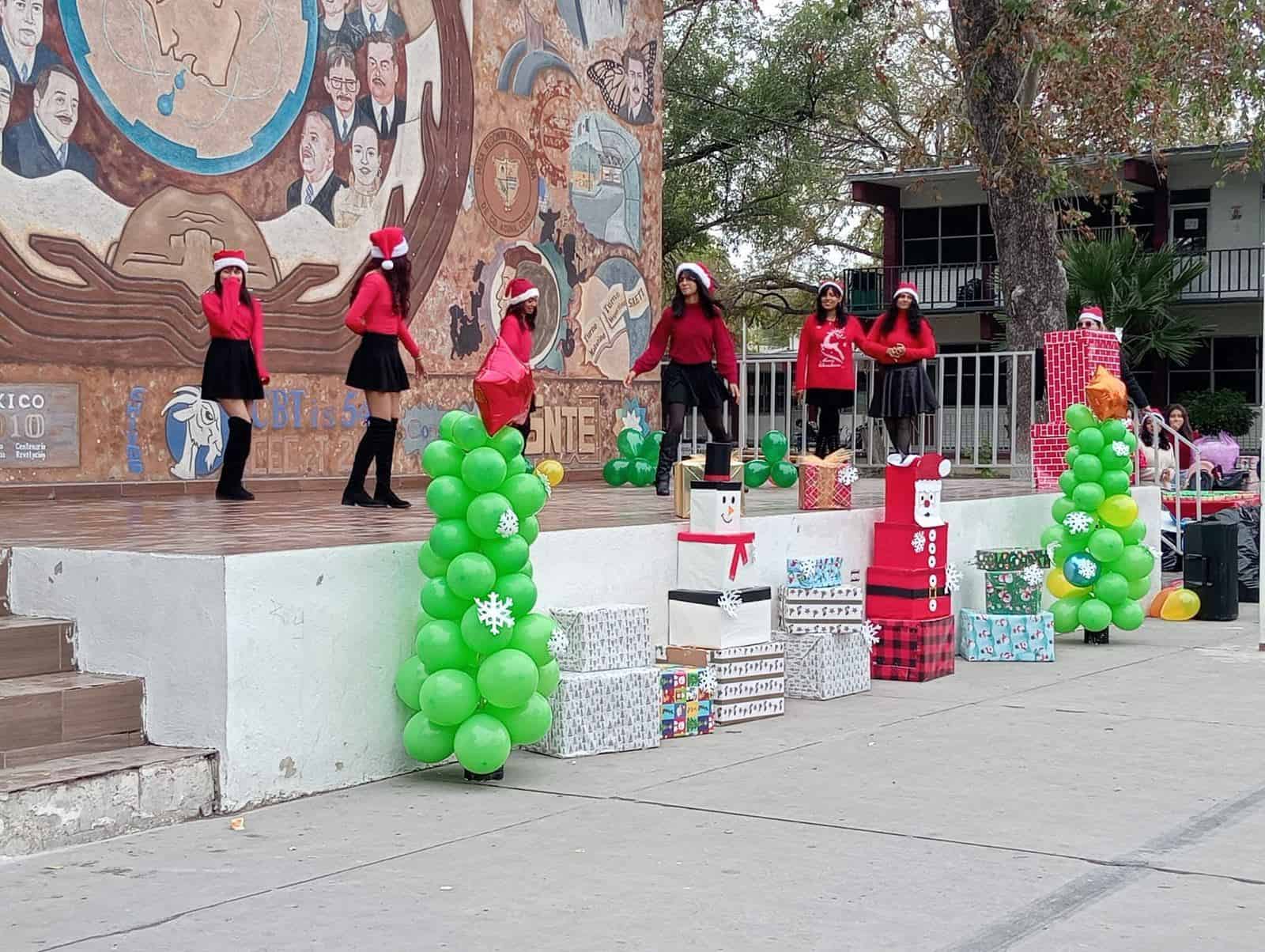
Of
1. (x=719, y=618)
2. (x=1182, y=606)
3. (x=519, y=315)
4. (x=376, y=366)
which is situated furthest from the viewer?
(x=1182, y=606)

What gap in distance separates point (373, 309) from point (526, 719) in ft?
13.4

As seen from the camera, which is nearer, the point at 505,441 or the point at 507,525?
the point at 507,525

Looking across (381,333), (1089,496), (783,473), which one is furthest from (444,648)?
(783,473)

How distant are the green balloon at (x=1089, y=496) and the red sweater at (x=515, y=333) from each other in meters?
4.10

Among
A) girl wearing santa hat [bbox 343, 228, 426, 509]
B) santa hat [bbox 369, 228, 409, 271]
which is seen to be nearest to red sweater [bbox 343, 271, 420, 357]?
girl wearing santa hat [bbox 343, 228, 426, 509]

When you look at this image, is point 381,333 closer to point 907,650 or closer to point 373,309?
point 373,309

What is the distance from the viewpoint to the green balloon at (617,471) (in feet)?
47.6

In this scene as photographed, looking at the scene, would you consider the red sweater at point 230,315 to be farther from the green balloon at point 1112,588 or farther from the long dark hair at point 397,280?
the green balloon at point 1112,588

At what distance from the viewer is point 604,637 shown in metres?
7.73

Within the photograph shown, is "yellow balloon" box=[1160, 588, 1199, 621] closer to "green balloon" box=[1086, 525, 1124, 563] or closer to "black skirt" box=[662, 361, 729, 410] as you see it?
"green balloon" box=[1086, 525, 1124, 563]

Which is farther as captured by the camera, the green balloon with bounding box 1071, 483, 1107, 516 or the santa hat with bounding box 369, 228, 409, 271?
the green balloon with bounding box 1071, 483, 1107, 516

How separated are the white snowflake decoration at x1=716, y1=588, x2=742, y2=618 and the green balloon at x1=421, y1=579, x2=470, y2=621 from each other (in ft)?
7.01

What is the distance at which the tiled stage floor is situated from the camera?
289 inches

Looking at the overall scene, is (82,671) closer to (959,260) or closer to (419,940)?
(419,940)
